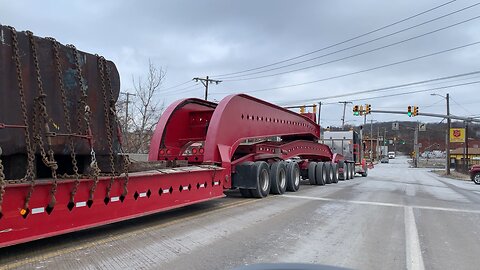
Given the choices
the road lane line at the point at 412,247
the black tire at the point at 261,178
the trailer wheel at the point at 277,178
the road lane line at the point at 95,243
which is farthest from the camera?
the trailer wheel at the point at 277,178

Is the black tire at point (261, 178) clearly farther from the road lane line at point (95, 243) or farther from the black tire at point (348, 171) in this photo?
the black tire at point (348, 171)

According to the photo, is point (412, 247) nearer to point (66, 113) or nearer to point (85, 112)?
point (85, 112)

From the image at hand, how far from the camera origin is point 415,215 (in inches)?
424

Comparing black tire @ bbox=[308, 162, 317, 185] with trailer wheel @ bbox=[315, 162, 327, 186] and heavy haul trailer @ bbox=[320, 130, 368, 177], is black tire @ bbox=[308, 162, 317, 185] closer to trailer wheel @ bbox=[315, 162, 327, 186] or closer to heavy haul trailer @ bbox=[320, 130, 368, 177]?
trailer wheel @ bbox=[315, 162, 327, 186]

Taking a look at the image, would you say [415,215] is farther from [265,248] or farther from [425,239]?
[265,248]

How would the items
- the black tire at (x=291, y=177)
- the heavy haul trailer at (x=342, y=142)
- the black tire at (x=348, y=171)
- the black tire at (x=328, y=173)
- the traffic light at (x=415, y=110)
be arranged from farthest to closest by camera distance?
the traffic light at (x=415, y=110) → the heavy haul trailer at (x=342, y=142) → the black tire at (x=348, y=171) → the black tire at (x=328, y=173) → the black tire at (x=291, y=177)

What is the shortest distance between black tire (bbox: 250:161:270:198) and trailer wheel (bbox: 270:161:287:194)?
512mm

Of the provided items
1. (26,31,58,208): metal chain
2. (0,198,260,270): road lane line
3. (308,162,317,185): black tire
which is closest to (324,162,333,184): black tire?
(308,162,317,185): black tire

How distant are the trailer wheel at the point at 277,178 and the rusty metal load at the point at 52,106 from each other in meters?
7.23

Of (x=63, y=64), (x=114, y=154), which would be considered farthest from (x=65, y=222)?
(x=63, y=64)

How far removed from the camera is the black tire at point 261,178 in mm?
12336

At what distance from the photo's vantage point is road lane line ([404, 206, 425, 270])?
591cm

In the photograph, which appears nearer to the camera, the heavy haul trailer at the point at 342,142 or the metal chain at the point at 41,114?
the metal chain at the point at 41,114

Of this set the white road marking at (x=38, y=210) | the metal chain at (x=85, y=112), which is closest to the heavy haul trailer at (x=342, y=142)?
the metal chain at (x=85, y=112)
